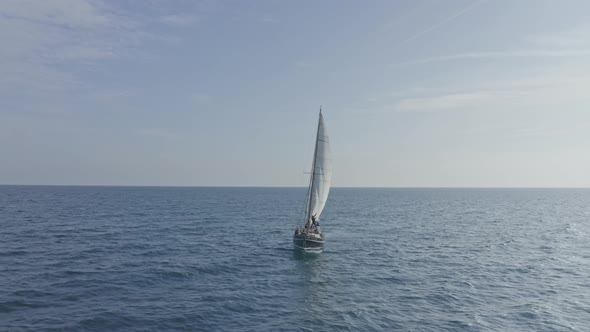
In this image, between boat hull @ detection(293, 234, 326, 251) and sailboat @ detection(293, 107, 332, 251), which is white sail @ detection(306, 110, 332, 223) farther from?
boat hull @ detection(293, 234, 326, 251)

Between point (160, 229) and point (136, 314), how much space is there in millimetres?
46455

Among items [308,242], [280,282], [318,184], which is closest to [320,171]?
[318,184]

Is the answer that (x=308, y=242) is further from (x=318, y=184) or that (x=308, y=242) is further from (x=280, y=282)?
(x=280, y=282)

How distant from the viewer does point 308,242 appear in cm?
5053

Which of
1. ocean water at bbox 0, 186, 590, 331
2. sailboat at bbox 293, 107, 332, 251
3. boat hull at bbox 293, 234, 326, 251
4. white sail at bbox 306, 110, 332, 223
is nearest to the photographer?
ocean water at bbox 0, 186, 590, 331

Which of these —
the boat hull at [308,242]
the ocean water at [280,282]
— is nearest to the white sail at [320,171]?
the boat hull at [308,242]

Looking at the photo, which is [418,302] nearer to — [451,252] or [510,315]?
[510,315]

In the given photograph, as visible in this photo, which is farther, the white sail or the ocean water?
the white sail

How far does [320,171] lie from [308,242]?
10.4 meters

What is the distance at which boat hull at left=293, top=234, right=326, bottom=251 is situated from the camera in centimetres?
5053

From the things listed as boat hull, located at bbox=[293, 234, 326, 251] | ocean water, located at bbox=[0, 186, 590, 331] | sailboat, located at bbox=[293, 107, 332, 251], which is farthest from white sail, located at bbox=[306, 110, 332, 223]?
ocean water, located at bbox=[0, 186, 590, 331]

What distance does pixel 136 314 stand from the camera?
2748cm

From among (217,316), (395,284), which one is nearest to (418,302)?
(395,284)

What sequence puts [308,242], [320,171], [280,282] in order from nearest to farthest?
1. [280,282]
2. [308,242]
3. [320,171]
